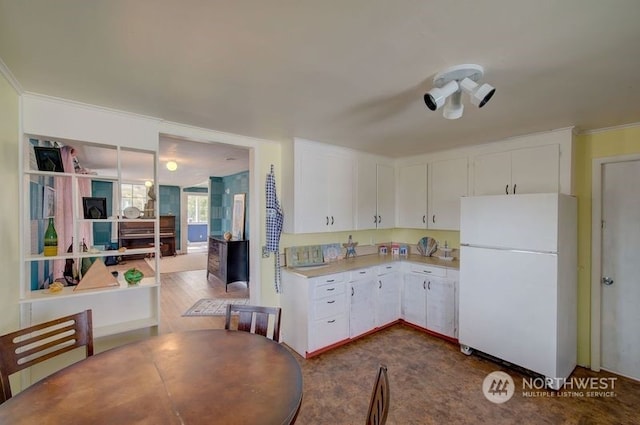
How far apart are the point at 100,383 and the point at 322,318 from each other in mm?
2104

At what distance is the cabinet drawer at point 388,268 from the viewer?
12.0ft

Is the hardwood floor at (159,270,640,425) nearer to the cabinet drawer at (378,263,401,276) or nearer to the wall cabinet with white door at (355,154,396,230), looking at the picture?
the cabinet drawer at (378,263,401,276)

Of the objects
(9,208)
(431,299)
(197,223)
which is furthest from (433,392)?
(197,223)

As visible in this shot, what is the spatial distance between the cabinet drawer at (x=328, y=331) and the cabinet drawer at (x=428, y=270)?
3.79 feet

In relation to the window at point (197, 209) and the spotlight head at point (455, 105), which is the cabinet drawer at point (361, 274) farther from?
the window at point (197, 209)

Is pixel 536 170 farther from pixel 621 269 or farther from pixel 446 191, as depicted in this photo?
pixel 621 269

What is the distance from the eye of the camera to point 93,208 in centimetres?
230

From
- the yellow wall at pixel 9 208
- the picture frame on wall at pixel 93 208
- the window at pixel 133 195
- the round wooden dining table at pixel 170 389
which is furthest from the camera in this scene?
the window at pixel 133 195

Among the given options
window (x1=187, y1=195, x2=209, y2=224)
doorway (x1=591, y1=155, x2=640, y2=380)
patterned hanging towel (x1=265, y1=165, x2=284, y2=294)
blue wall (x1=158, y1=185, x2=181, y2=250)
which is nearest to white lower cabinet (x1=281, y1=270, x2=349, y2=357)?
patterned hanging towel (x1=265, y1=165, x2=284, y2=294)

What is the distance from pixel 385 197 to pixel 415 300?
150 cm

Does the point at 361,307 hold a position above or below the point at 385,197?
below

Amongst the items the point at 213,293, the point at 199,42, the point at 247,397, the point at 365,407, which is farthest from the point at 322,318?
the point at 213,293

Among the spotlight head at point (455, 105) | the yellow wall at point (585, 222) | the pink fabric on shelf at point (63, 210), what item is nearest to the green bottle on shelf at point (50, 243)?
the pink fabric on shelf at point (63, 210)

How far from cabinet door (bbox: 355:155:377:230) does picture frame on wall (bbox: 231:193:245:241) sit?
3174 mm
